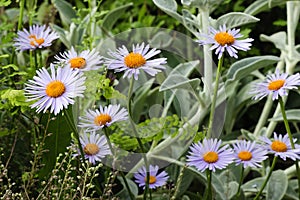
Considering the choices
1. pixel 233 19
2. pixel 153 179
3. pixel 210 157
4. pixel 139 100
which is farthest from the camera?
pixel 139 100

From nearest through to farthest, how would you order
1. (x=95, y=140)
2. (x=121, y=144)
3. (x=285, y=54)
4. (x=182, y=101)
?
(x=95, y=140) < (x=121, y=144) < (x=182, y=101) < (x=285, y=54)

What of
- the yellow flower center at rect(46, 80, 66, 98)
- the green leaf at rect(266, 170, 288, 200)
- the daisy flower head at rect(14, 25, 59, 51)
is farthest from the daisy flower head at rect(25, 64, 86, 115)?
the green leaf at rect(266, 170, 288, 200)

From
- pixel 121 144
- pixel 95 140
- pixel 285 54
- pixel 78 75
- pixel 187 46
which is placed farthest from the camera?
pixel 187 46

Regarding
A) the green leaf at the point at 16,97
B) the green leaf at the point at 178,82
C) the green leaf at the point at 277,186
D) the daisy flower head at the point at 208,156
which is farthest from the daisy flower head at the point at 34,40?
the green leaf at the point at 277,186

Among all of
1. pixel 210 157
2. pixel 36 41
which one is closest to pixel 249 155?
pixel 210 157

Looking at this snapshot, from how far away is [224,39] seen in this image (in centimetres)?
97

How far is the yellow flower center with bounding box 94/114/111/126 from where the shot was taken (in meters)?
0.95

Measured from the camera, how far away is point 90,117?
0.98m

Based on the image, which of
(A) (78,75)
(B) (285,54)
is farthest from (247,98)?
(A) (78,75)

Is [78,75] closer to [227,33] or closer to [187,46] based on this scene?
[227,33]

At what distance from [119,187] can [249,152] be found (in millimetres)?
450

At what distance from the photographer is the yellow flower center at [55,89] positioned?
89 centimetres

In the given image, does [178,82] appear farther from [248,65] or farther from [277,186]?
[277,186]

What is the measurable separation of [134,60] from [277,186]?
22.2 inches
